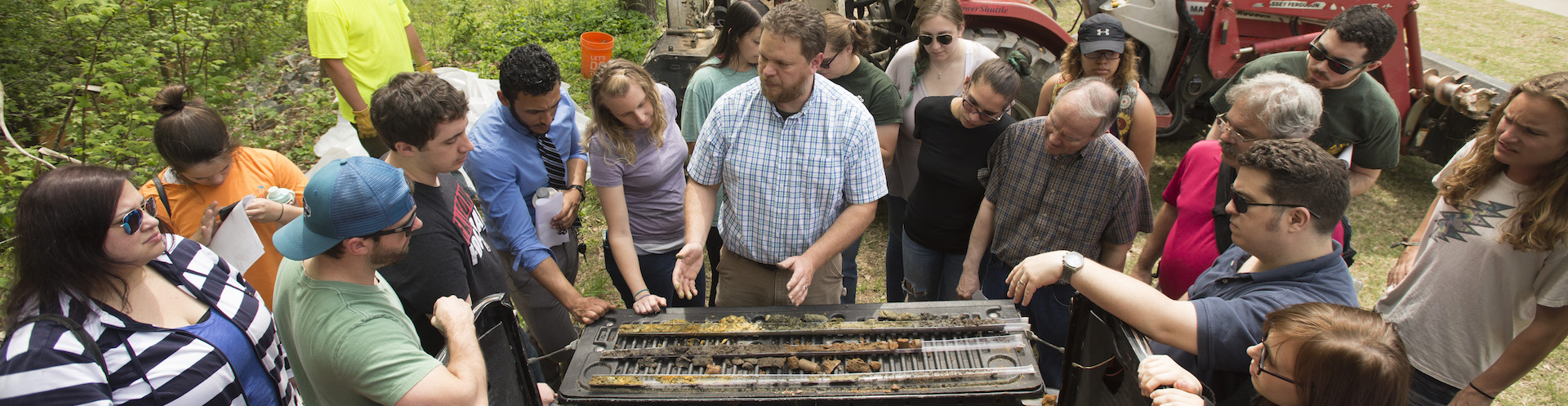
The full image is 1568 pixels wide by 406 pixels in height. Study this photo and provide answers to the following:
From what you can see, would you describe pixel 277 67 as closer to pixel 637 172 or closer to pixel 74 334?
pixel 637 172

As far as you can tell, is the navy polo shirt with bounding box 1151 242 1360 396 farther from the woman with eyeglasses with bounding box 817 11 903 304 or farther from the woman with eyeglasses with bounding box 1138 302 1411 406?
the woman with eyeglasses with bounding box 817 11 903 304

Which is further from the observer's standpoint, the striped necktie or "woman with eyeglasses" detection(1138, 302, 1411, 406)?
the striped necktie

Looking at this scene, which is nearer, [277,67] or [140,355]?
[140,355]

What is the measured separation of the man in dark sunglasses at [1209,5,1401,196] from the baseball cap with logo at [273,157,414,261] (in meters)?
3.16

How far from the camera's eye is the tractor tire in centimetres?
505

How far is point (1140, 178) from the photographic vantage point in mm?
2750

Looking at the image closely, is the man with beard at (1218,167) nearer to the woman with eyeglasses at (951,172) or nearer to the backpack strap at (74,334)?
the woman with eyeglasses at (951,172)

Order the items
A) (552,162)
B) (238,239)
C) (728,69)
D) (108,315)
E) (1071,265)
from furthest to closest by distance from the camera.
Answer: (728,69) < (552,162) < (238,239) < (1071,265) < (108,315)

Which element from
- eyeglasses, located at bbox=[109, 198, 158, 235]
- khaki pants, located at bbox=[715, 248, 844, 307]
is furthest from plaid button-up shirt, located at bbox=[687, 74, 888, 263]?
eyeglasses, located at bbox=[109, 198, 158, 235]

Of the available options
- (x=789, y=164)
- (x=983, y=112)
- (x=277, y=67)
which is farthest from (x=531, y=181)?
(x=277, y=67)

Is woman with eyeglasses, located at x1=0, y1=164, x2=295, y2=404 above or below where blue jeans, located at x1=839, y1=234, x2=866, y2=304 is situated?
above

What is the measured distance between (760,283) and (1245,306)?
164 cm

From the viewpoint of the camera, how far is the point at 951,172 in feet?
10.4

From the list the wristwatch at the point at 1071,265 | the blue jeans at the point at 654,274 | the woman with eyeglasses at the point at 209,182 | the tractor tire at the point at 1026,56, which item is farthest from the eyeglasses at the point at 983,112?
the woman with eyeglasses at the point at 209,182
